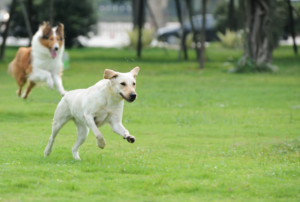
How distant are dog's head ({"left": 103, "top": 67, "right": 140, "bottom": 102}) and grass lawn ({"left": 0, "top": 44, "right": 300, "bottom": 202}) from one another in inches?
31.0

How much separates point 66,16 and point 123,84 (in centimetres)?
2837

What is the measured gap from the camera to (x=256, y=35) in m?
23.0

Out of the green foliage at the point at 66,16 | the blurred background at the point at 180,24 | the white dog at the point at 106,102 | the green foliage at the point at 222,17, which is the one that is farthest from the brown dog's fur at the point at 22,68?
the green foliage at the point at 222,17

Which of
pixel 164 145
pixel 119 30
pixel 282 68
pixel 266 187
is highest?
pixel 266 187

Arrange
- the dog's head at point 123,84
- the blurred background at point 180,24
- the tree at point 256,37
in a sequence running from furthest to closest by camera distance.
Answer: the blurred background at point 180,24 → the tree at point 256,37 → the dog's head at point 123,84

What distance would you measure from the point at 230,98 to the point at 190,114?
2957 millimetres

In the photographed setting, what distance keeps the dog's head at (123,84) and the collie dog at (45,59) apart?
6008mm

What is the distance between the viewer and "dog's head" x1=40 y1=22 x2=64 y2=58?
42.8 feet

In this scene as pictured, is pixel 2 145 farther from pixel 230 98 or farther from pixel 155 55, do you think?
pixel 155 55

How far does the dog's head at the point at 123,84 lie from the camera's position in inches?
266

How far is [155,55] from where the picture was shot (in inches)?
1253

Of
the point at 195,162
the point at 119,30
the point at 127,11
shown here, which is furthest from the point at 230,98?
the point at 127,11

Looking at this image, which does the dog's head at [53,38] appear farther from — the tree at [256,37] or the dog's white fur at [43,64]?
the tree at [256,37]

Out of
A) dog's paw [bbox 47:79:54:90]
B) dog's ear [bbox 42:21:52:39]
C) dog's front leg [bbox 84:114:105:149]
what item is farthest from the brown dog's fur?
dog's front leg [bbox 84:114:105:149]
